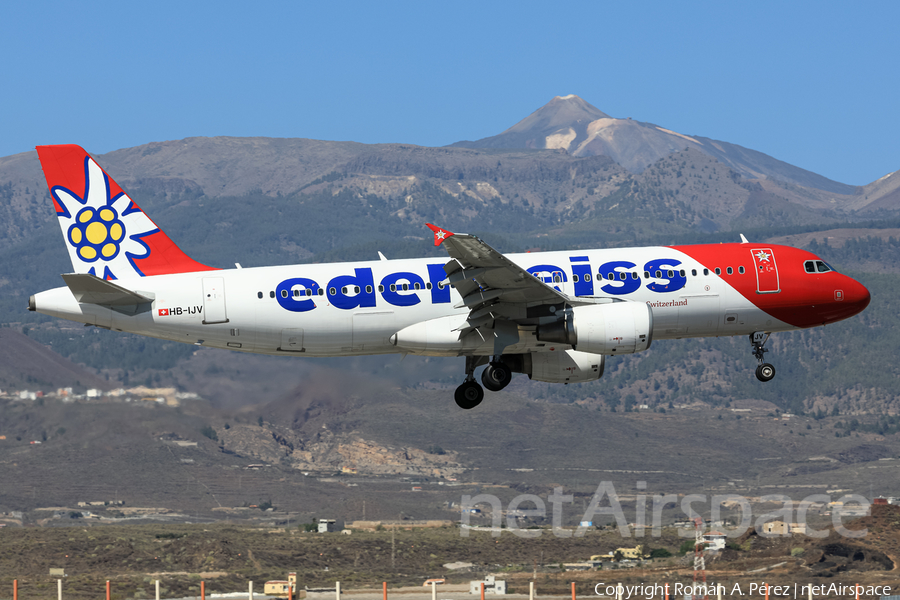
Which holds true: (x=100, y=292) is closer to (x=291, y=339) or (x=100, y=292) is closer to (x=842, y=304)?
(x=291, y=339)

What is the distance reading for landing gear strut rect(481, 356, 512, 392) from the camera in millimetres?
46656

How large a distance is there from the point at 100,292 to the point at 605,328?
19.4 meters

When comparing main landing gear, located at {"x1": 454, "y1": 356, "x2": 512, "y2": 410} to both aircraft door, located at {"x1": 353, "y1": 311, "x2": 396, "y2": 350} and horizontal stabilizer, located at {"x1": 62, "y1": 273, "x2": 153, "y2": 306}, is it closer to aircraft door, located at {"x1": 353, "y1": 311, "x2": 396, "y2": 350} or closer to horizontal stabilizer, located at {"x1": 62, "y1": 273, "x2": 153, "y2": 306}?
aircraft door, located at {"x1": 353, "y1": 311, "x2": 396, "y2": 350}

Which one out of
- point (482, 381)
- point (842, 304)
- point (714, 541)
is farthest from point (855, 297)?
point (714, 541)

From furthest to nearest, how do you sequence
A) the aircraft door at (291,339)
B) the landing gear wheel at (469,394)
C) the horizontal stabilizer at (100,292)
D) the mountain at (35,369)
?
the mountain at (35,369) → the landing gear wheel at (469,394) → the aircraft door at (291,339) → the horizontal stabilizer at (100,292)

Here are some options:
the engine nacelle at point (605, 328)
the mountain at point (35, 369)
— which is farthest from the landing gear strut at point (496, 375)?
the mountain at point (35, 369)

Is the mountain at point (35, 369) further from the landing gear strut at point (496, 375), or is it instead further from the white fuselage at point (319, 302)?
the landing gear strut at point (496, 375)

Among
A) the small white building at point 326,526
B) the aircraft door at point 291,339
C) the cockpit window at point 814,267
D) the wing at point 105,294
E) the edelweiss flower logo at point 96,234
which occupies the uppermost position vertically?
the edelweiss flower logo at point 96,234

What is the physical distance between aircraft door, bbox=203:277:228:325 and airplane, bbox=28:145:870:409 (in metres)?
0.06

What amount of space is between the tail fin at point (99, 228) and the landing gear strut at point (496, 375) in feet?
39.9

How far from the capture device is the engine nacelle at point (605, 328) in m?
44.0

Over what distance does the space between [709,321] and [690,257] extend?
8.95 ft

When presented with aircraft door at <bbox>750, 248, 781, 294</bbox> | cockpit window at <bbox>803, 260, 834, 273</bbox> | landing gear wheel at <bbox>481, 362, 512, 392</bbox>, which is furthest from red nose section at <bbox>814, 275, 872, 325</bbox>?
landing gear wheel at <bbox>481, 362, 512, 392</bbox>

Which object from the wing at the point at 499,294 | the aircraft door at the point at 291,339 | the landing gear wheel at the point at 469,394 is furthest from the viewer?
the landing gear wheel at the point at 469,394
